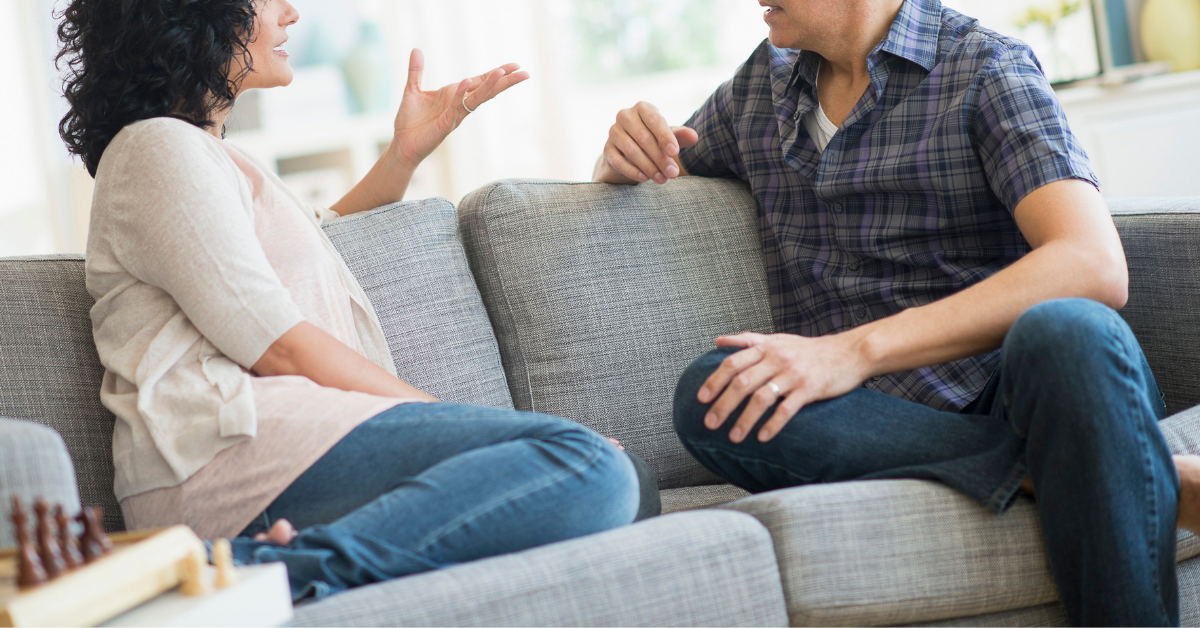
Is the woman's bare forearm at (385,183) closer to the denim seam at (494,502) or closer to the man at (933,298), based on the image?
the man at (933,298)

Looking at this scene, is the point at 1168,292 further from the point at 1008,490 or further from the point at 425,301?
the point at 425,301

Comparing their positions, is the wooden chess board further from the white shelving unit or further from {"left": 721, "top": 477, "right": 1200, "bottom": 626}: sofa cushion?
the white shelving unit

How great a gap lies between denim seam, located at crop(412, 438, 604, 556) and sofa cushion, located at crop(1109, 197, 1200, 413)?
0.89 metres

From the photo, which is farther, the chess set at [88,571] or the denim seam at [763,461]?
Answer: the denim seam at [763,461]

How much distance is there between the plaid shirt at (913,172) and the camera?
1.23 meters

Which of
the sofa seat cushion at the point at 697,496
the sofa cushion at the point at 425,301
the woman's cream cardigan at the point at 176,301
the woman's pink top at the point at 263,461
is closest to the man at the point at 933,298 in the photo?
the sofa seat cushion at the point at 697,496

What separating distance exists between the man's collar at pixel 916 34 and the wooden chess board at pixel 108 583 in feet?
3.54

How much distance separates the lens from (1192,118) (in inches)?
125

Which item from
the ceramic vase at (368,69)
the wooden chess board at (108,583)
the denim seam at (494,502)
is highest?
the ceramic vase at (368,69)

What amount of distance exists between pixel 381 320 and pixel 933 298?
0.78m

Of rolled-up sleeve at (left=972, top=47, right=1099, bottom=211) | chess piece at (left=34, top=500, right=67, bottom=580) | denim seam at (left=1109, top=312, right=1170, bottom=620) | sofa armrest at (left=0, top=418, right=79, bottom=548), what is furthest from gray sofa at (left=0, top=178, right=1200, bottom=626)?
rolled-up sleeve at (left=972, top=47, right=1099, bottom=211)

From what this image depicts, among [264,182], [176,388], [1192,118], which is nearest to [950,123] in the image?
[264,182]

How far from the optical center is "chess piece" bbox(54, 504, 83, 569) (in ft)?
2.17

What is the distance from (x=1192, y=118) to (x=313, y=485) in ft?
10.5
